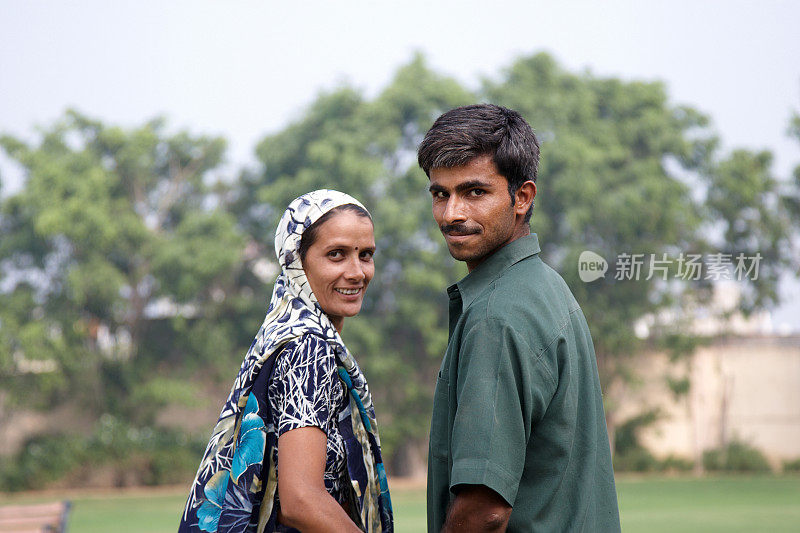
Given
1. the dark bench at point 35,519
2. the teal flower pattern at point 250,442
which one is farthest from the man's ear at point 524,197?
the dark bench at point 35,519

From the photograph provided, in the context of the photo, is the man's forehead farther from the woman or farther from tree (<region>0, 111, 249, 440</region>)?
tree (<region>0, 111, 249, 440</region>)

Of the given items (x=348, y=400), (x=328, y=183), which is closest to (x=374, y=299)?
(x=328, y=183)

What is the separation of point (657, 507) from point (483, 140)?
576 inches

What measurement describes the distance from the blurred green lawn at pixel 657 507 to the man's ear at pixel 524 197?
10.7 m

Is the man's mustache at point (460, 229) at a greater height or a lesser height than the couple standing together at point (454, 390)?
greater

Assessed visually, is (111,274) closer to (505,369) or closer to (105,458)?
(105,458)

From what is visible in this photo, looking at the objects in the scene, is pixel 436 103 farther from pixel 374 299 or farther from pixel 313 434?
pixel 313 434

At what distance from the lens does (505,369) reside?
1962mm

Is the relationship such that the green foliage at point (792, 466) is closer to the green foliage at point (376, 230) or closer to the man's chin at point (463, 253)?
the green foliage at point (376, 230)

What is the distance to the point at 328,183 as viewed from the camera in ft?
77.8

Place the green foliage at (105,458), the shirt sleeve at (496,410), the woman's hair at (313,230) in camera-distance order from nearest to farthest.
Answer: the shirt sleeve at (496,410) → the woman's hair at (313,230) → the green foliage at (105,458)

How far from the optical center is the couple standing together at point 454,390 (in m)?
1.98

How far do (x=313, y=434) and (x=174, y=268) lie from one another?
21.0 m

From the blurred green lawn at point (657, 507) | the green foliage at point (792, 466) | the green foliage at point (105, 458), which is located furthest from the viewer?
the green foliage at point (792, 466)
